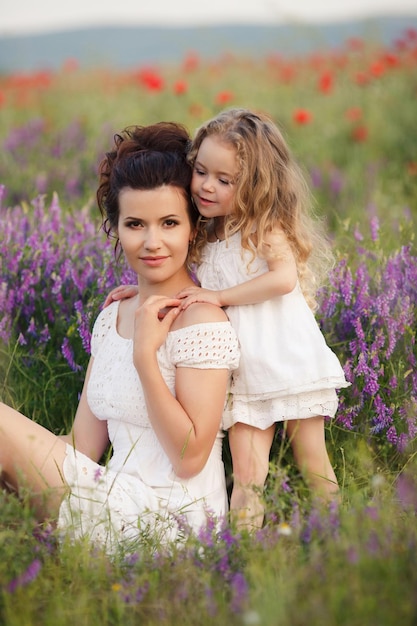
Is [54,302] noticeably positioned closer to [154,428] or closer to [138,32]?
[154,428]

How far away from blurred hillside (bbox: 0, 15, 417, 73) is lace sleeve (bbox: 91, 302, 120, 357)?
5.98m

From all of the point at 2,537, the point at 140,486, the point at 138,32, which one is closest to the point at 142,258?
the point at 140,486

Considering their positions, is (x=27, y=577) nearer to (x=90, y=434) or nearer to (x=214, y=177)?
(x=90, y=434)

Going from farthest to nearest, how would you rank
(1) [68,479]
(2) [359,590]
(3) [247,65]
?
(3) [247,65]
(1) [68,479]
(2) [359,590]

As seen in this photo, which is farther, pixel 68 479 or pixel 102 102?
pixel 102 102

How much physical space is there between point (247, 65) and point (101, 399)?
8.31 meters

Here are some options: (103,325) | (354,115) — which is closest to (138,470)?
(103,325)

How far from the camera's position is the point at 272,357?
2.67 m

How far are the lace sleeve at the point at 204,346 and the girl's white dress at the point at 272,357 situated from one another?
3.8 inches

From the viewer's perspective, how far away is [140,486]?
8.44 ft

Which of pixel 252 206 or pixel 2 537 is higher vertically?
pixel 252 206

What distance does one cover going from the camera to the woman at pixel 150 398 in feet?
8.14

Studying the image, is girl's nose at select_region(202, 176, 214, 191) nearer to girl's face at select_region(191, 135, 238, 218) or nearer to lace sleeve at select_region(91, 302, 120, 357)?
girl's face at select_region(191, 135, 238, 218)

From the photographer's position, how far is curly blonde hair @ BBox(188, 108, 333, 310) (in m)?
2.66
